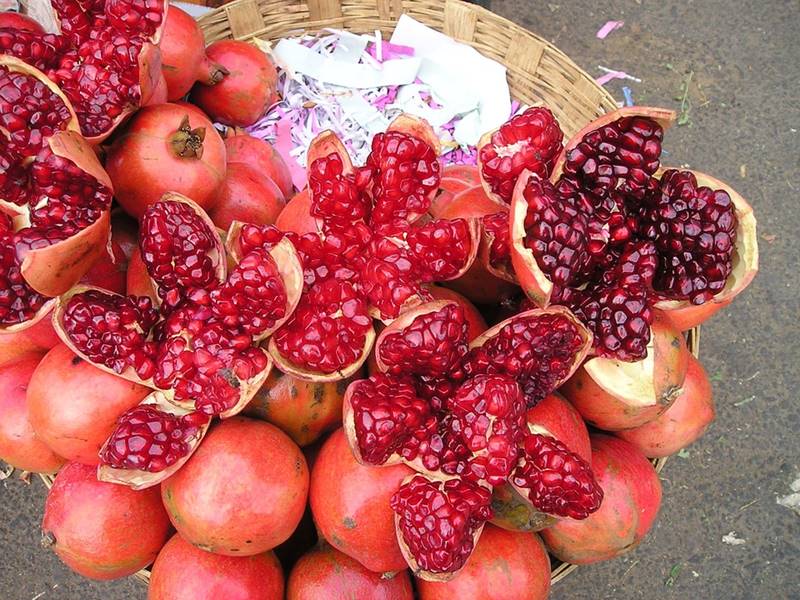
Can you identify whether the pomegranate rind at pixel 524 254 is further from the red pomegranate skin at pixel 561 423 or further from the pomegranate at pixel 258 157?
the pomegranate at pixel 258 157

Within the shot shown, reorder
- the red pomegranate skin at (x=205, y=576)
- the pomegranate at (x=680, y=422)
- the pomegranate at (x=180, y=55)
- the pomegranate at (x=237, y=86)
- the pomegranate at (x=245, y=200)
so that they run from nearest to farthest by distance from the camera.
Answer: the red pomegranate skin at (x=205, y=576)
the pomegranate at (x=680, y=422)
the pomegranate at (x=245, y=200)
the pomegranate at (x=180, y=55)
the pomegranate at (x=237, y=86)

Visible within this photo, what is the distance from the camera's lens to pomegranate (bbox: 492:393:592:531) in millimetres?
1374

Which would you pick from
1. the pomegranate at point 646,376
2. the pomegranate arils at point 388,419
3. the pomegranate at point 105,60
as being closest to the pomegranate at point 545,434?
the pomegranate at point 646,376

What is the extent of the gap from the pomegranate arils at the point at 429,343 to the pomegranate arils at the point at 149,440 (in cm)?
43

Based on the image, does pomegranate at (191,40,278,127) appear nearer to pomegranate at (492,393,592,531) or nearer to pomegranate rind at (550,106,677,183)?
pomegranate rind at (550,106,677,183)

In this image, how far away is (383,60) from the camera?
103 inches

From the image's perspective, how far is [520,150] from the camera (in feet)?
4.81

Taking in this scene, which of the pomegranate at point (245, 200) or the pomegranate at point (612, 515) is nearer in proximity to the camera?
the pomegranate at point (612, 515)

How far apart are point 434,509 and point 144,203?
1.03 m

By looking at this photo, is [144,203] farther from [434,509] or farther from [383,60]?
[383,60]

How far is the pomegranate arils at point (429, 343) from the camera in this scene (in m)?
1.27

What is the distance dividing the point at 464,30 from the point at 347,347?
1.56 metres

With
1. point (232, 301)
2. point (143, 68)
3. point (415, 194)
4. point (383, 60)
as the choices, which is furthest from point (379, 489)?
point (383, 60)

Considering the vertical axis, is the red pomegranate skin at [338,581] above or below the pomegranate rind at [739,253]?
below
